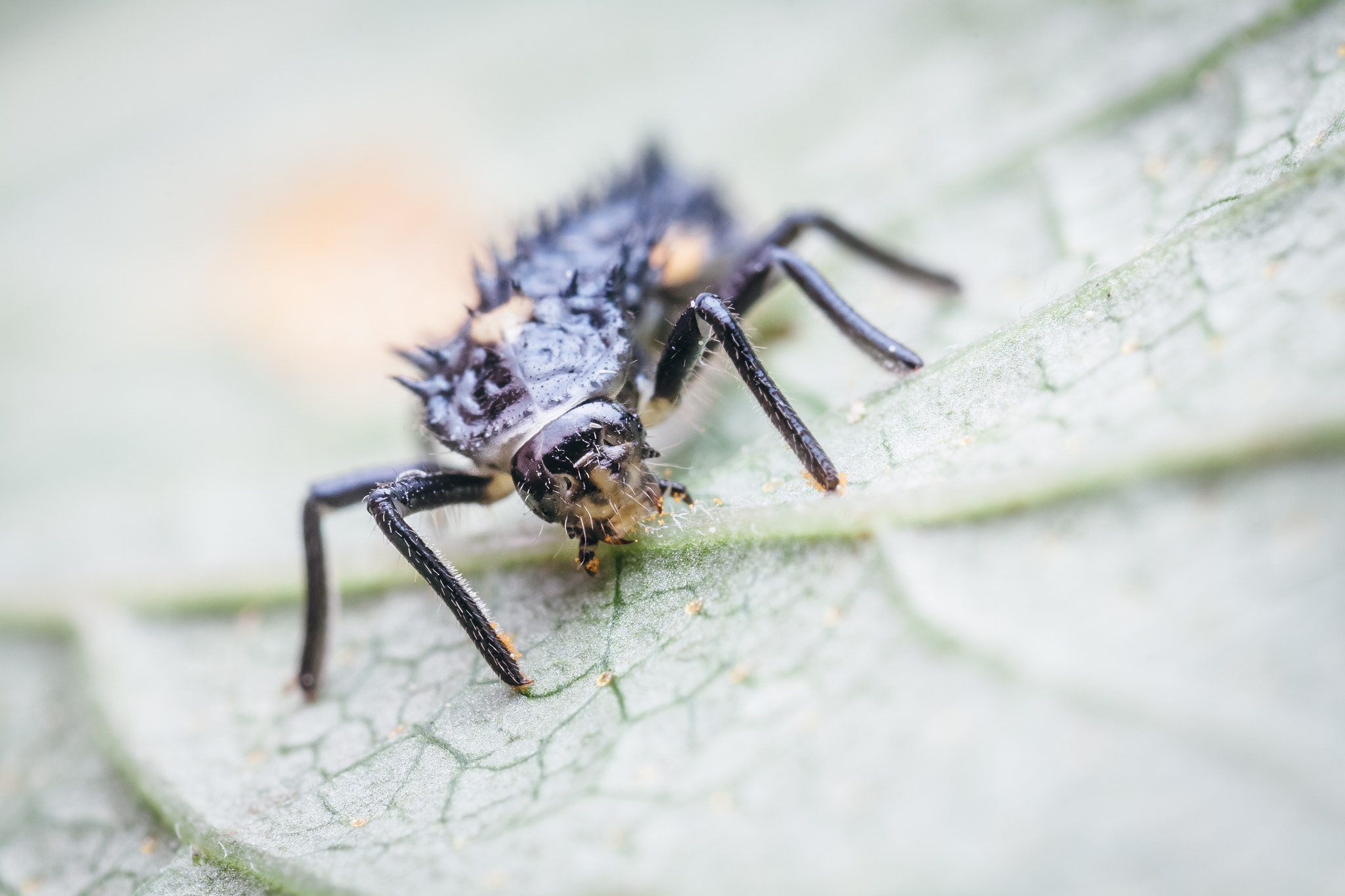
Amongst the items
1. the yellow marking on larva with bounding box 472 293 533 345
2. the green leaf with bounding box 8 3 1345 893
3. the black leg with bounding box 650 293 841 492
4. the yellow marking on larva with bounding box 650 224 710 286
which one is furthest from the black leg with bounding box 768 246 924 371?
the yellow marking on larva with bounding box 472 293 533 345

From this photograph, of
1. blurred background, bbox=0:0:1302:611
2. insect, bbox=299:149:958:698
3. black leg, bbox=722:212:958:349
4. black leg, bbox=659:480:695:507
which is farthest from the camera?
blurred background, bbox=0:0:1302:611

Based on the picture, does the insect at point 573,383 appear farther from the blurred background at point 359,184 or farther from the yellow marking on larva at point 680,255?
the blurred background at point 359,184

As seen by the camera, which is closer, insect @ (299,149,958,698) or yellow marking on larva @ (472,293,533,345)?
insect @ (299,149,958,698)

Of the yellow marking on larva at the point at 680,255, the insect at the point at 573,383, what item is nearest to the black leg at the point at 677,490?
the insect at the point at 573,383

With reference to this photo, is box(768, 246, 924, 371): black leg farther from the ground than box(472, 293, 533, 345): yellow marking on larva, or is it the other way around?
box(472, 293, 533, 345): yellow marking on larva

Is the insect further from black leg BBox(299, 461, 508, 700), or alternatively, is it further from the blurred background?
the blurred background

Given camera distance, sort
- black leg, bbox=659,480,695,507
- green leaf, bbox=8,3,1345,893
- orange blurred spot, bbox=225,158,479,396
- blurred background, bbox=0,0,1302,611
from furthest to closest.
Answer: orange blurred spot, bbox=225,158,479,396 < blurred background, bbox=0,0,1302,611 < black leg, bbox=659,480,695,507 < green leaf, bbox=8,3,1345,893

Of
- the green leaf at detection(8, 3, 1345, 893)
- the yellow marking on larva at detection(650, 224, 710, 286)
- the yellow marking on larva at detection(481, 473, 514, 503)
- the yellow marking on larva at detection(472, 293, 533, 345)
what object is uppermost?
the yellow marking on larva at detection(472, 293, 533, 345)
